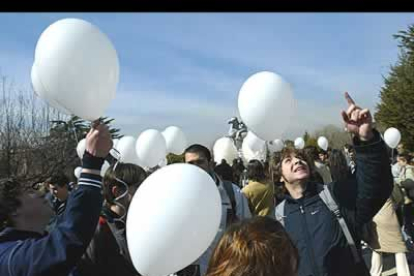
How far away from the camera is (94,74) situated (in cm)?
246

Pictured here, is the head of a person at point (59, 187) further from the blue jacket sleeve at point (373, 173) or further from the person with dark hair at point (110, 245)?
the blue jacket sleeve at point (373, 173)

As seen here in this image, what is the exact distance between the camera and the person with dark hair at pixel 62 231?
180cm

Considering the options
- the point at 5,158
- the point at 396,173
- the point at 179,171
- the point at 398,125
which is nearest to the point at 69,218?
the point at 179,171

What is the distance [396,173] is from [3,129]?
19.8 m

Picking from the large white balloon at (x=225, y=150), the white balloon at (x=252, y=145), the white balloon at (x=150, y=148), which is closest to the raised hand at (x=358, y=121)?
the white balloon at (x=150, y=148)

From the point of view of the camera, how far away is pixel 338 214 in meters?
2.78

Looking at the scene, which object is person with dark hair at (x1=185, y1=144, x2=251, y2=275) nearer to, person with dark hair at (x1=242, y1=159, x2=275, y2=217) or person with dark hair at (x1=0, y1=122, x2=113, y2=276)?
person with dark hair at (x1=242, y1=159, x2=275, y2=217)

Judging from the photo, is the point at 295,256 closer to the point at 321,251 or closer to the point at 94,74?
the point at 321,251

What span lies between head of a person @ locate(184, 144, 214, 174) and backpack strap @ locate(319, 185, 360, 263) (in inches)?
53.3

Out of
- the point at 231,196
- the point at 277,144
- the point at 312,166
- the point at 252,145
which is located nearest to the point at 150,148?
the point at 252,145

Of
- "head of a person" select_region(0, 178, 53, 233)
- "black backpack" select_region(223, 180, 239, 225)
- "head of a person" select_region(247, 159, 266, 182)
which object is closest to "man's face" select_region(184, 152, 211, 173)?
"black backpack" select_region(223, 180, 239, 225)

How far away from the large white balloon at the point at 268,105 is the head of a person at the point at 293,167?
684mm

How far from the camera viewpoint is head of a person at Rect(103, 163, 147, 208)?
3.02 m

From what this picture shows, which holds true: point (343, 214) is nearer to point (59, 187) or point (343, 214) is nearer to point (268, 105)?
point (268, 105)
